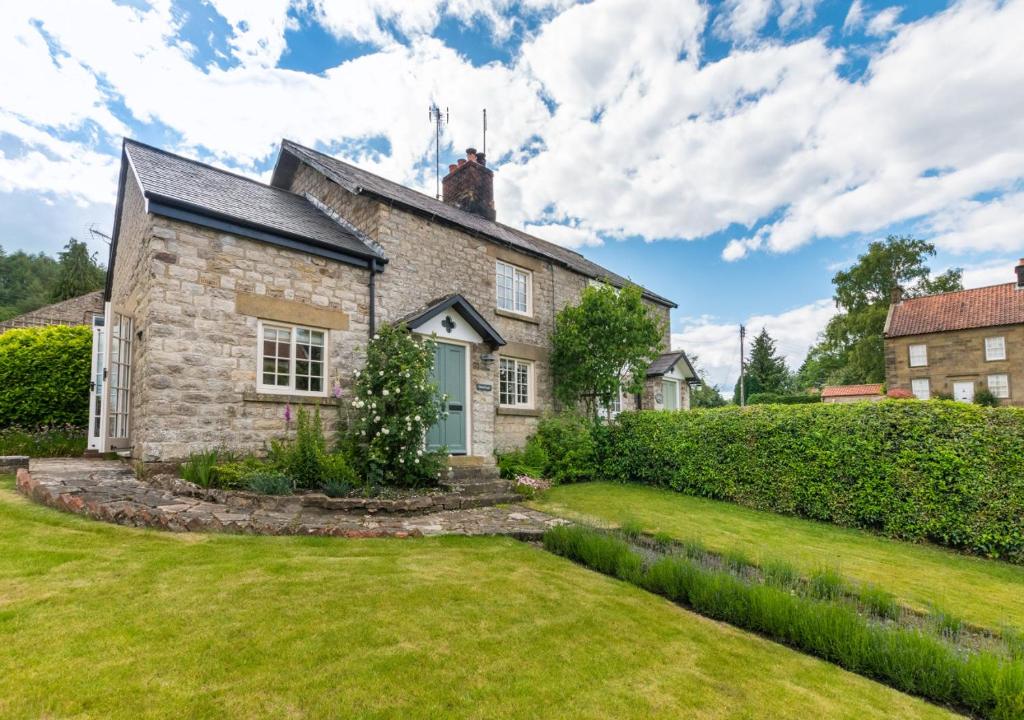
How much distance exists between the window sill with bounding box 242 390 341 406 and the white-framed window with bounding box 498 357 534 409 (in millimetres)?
4428

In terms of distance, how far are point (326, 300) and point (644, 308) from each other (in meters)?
8.39

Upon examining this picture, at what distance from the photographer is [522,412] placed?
12531mm

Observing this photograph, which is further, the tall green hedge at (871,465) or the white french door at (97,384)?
the white french door at (97,384)

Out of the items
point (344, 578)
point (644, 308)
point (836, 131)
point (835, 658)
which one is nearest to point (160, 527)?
point (344, 578)

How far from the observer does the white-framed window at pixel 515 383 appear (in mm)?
12422

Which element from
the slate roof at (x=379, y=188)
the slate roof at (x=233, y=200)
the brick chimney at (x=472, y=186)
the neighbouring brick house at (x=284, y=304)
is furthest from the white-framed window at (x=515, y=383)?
the brick chimney at (x=472, y=186)

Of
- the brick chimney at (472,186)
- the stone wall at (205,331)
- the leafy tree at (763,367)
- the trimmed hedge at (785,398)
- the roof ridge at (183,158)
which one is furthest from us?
the leafy tree at (763,367)

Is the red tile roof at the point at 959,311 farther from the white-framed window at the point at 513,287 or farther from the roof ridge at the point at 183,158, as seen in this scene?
the roof ridge at the point at 183,158

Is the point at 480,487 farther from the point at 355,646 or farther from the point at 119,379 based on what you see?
the point at 119,379

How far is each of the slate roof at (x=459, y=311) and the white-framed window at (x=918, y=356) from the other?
1169 inches

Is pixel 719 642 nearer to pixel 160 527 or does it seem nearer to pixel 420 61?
pixel 160 527

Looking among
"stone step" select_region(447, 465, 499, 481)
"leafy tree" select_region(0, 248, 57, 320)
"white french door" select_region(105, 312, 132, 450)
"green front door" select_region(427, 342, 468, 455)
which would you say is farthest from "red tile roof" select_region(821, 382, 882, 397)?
"leafy tree" select_region(0, 248, 57, 320)

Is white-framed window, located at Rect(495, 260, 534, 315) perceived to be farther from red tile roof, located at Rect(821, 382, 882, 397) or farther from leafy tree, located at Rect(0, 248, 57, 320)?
leafy tree, located at Rect(0, 248, 57, 320)

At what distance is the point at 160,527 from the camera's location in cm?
531
